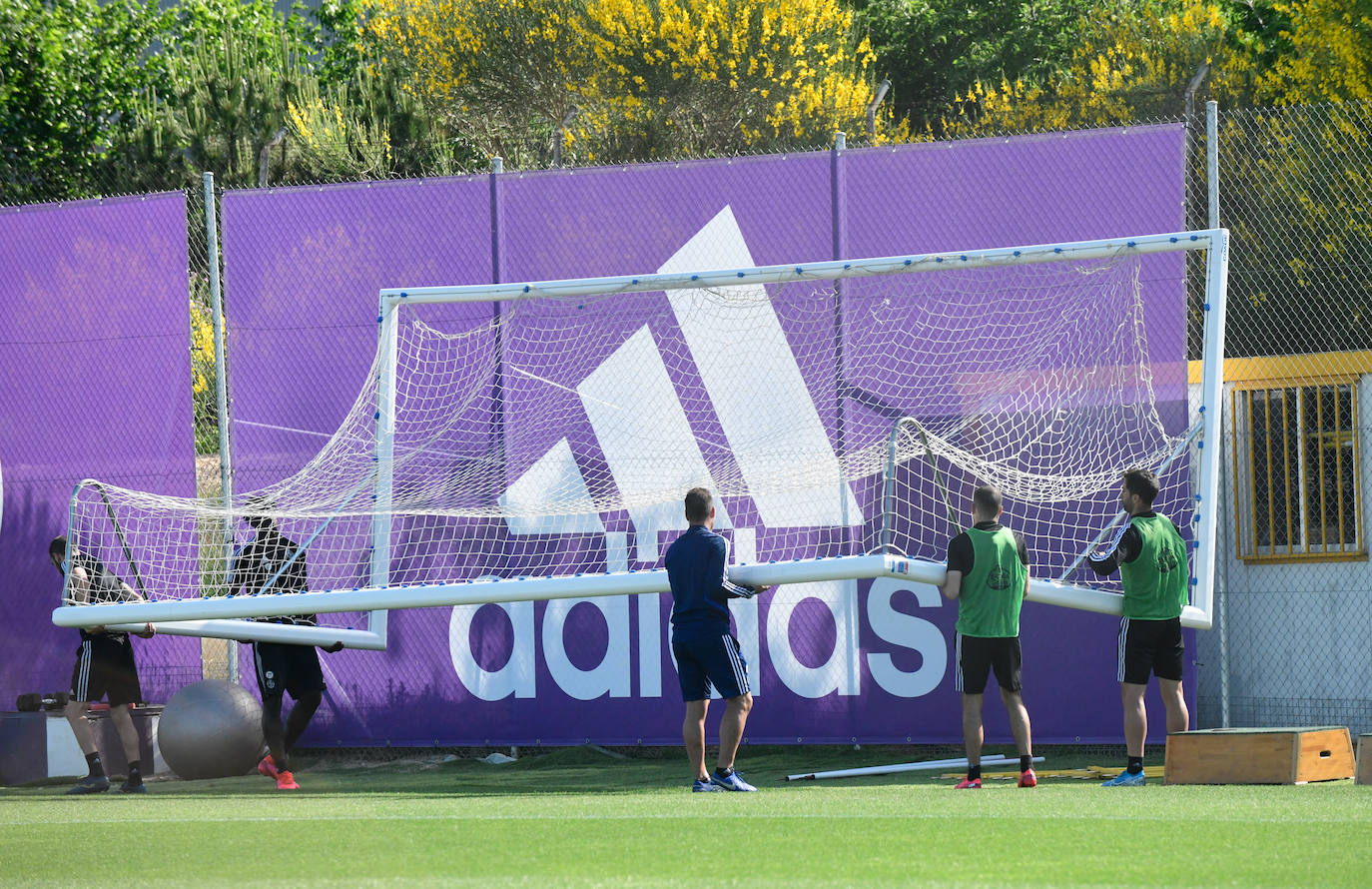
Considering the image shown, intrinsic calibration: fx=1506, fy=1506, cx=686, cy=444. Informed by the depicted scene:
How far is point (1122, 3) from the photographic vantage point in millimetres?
29625

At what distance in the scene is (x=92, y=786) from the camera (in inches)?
396

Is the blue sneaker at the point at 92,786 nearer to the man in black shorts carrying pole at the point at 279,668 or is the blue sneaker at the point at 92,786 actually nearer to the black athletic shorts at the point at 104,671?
the black athletic shorts at the point at 104,671

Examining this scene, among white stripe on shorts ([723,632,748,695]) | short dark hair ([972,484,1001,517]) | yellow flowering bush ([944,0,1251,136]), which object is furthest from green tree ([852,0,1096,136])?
white stripe on shorts ([723,632,748,695])

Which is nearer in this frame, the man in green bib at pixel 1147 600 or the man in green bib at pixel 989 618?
the man in green bib at pixel 989 618

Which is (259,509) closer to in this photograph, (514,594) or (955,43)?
(514,594)

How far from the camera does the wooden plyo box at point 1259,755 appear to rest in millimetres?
8180

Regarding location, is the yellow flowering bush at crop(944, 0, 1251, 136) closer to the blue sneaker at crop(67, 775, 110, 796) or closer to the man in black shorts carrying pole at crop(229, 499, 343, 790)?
the man in black shorts carrying pole at crop(229, 499, 343, 790)

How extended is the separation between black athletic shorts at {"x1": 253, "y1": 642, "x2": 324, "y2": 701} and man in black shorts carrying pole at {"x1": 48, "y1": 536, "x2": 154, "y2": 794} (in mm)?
750

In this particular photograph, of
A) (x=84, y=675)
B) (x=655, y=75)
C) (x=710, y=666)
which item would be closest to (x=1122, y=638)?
(x=710, y=666)

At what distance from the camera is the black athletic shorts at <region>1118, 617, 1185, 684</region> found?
8812 millimetres

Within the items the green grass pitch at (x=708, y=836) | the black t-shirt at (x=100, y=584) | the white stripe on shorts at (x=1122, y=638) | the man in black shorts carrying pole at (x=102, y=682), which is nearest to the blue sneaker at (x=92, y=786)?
the man in black shorts carrying pole at (x=102, y=682)

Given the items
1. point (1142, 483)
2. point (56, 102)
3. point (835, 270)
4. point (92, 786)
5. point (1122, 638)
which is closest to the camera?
point (1142, 483)

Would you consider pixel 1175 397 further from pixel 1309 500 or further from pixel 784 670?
pixel 784 670

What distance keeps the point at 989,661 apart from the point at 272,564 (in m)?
4.68
